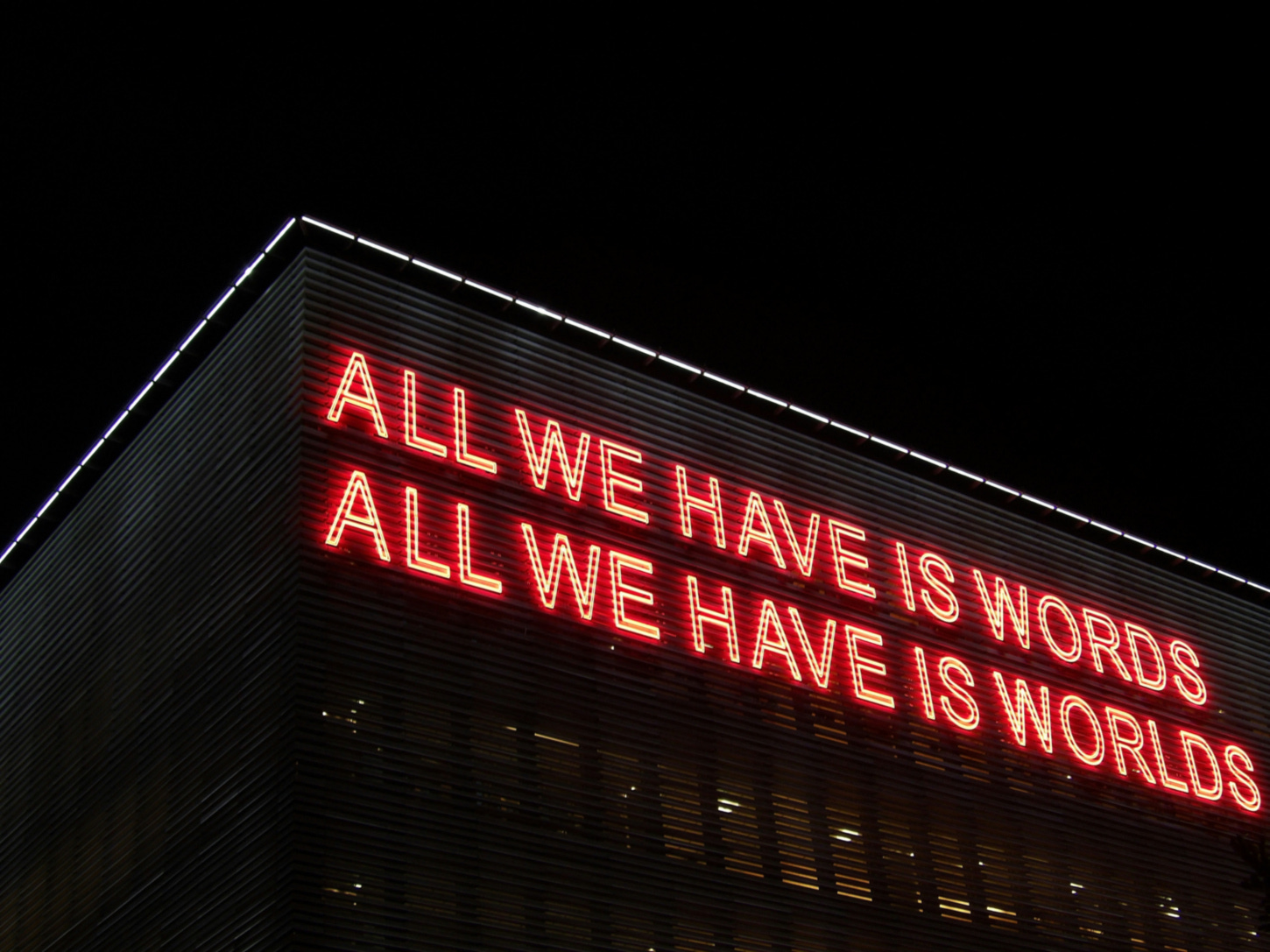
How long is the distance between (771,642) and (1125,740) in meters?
6.88

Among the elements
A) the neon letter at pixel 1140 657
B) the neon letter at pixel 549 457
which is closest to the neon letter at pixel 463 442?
the neon letter at pixel 549 457

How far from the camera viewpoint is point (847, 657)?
72.0ft

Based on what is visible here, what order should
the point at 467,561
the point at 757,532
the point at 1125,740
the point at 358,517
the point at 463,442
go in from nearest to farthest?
the point at 358,517 < the point at 467,561 < the point at 463,442 < the point at 757,532 < the point at 1125,740

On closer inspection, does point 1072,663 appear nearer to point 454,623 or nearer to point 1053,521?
point 1053,521

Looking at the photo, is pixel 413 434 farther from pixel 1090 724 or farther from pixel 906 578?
pixel 1090 724

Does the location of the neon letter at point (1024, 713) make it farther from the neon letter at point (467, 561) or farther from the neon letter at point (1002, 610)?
the neon letter at point (467, 561)

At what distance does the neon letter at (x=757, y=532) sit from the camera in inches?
868

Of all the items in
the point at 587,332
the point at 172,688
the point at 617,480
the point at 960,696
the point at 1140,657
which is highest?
the point at 587,332

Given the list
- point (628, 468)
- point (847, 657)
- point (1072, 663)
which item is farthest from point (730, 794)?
point (1072, 663)

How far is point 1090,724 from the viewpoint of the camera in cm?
2389

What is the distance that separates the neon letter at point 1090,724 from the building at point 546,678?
6 centimetres

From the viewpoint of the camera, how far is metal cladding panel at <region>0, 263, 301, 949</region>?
16.8m

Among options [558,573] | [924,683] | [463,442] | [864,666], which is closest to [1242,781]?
[924,683]

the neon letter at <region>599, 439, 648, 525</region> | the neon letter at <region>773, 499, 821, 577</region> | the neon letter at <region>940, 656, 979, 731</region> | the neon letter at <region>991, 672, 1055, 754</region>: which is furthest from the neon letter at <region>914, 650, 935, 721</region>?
the neon letter at <region>599, 439, 648, 525</region>
